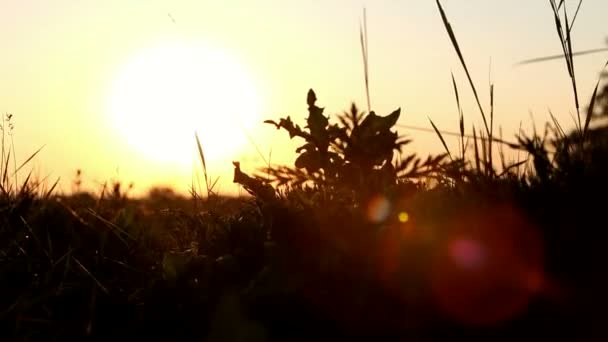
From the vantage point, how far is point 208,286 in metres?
2.55

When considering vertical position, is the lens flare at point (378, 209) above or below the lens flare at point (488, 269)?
above

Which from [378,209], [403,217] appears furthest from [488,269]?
[378,209]

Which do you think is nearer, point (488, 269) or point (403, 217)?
point (488, 269)

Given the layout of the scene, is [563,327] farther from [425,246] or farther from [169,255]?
[169,255]

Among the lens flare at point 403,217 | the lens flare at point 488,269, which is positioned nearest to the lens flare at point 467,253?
the lens flare at point 488,269

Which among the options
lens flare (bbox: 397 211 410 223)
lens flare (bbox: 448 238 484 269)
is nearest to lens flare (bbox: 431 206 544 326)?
lens flare (bbox: 448 238 484 269)

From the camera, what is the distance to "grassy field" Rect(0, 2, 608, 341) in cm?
225

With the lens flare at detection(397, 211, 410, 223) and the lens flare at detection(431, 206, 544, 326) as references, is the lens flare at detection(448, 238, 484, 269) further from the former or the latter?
the lens flare at detection(397, 211, 410, 223)

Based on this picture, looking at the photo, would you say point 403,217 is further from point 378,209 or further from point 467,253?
point 467,253

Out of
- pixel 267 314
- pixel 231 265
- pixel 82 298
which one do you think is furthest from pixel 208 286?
pixel 82 298

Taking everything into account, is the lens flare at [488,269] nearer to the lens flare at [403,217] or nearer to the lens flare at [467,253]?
the lens flare at [467,253]

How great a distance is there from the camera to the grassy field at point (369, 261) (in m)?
2.25

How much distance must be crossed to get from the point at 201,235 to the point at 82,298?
22.8 inches

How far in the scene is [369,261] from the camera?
93.9 inches
